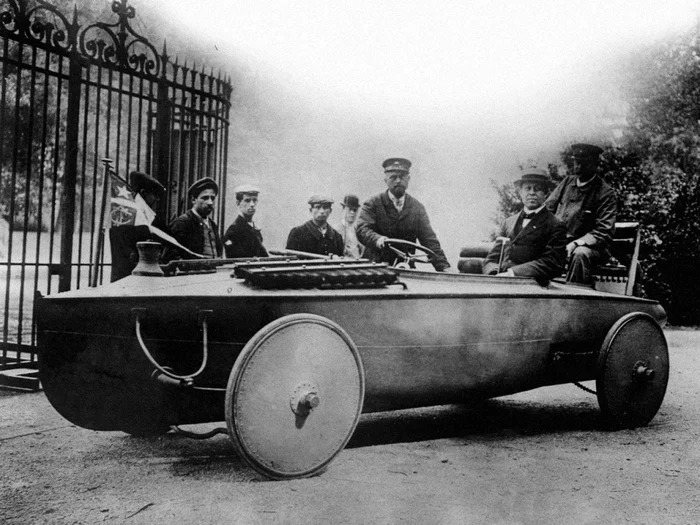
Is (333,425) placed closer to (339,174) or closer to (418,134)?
(418,134)

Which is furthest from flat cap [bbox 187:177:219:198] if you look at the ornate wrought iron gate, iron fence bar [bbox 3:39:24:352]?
iron fence bar [bbox 3:39:24:352]

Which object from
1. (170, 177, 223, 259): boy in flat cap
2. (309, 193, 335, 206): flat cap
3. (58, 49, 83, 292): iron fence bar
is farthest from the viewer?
(309, 193, 335, 206): flat cap

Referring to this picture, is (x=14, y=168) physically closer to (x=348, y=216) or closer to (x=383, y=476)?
(x=383, y=476)

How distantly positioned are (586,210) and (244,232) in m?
2.88

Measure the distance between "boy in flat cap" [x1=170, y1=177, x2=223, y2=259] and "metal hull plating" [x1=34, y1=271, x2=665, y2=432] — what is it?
5.31ft

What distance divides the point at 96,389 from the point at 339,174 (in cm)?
388

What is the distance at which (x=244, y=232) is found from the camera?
219 inches

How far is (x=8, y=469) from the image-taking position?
2945 millimetres

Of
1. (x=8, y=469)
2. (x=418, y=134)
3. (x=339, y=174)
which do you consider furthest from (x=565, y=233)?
(x=8, y=469)

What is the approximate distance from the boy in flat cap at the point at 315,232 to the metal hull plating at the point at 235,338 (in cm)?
226

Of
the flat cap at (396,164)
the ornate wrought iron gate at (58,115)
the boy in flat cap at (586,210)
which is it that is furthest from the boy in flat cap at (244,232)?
the boy in flat cap at (586,210)

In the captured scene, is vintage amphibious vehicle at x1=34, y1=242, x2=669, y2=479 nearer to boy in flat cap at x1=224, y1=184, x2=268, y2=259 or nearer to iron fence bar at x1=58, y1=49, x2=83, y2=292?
boy in flat cap at x1=224, y1=184, x2=268, y2=259

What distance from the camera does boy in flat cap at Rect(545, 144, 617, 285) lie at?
5148 mm

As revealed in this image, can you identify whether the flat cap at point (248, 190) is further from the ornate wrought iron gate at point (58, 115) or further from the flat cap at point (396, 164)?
the flat cap at point (396, 164)
